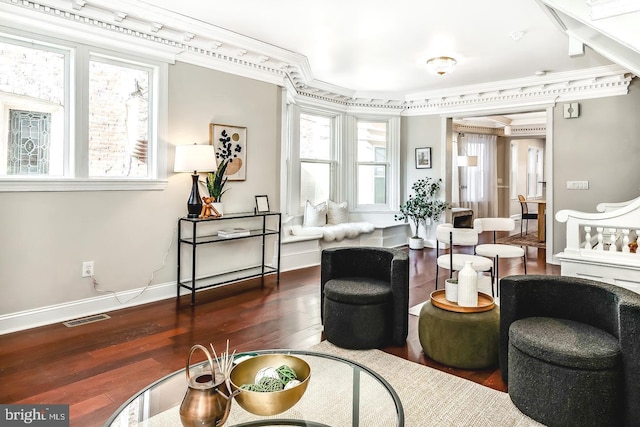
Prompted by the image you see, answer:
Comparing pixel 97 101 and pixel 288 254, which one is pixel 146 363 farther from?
pixel 288 254

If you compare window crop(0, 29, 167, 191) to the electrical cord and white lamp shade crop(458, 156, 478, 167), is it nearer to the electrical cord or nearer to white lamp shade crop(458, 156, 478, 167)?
the electrical cord

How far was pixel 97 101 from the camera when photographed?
3.51 meters

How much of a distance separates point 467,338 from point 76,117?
3.35 meters

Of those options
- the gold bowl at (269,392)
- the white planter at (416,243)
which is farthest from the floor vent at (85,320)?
the white planter at (416,243)

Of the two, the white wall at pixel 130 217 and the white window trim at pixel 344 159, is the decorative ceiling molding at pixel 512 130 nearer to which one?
the white window trim at pixel 344 159

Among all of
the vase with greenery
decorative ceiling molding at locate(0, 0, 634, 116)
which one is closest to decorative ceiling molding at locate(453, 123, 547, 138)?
decorative ceiling molding at locate(0, 0, 634, 116)

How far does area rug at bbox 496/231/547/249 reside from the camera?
7262 millimetres

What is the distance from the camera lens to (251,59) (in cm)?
448

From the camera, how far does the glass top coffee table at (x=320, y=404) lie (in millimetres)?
1425

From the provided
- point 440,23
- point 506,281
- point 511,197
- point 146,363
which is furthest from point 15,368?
point 511,197

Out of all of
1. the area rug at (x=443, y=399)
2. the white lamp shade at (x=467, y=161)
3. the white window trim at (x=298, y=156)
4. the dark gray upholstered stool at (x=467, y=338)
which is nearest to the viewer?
the area rug at (x=443, y=399)

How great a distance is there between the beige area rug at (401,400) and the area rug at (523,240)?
5.57 m

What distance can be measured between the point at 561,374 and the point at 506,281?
0.54m

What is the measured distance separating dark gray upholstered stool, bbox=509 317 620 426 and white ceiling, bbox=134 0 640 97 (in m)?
2.45
